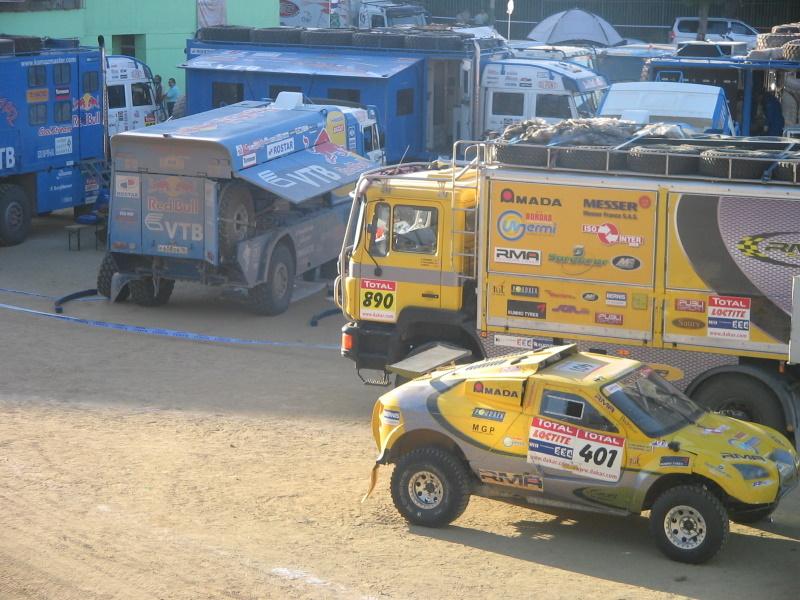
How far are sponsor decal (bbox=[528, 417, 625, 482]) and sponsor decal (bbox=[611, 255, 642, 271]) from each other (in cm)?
261

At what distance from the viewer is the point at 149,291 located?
18984 mm

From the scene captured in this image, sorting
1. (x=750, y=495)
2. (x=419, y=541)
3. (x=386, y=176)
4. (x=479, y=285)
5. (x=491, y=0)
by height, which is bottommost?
(x=419, y=541)

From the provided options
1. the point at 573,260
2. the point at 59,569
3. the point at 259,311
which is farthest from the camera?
the point at 259,311

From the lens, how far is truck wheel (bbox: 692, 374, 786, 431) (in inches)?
468

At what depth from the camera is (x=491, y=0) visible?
153 feet

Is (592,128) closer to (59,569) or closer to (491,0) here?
(59,569)

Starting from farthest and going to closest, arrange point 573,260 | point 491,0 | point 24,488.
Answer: point 491,0 → point 573,260 → point 24,488

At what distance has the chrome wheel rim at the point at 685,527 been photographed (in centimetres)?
968

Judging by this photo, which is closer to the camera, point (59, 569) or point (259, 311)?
point (59, 569)

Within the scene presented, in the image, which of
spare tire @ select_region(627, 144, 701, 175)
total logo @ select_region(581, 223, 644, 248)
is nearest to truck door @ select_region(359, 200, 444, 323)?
total logo @ select_region(581, 223, 644, 248)

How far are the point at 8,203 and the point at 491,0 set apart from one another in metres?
27.5

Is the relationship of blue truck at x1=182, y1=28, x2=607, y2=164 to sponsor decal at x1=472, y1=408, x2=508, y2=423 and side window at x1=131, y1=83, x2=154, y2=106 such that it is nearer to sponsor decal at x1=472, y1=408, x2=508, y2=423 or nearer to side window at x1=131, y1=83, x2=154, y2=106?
side window at x1=131, y1=83, x2=154, y2=106

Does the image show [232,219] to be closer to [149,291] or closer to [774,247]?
Result: [149,291]

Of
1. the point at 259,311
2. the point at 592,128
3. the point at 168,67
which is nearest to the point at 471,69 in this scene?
the point at 259,311
